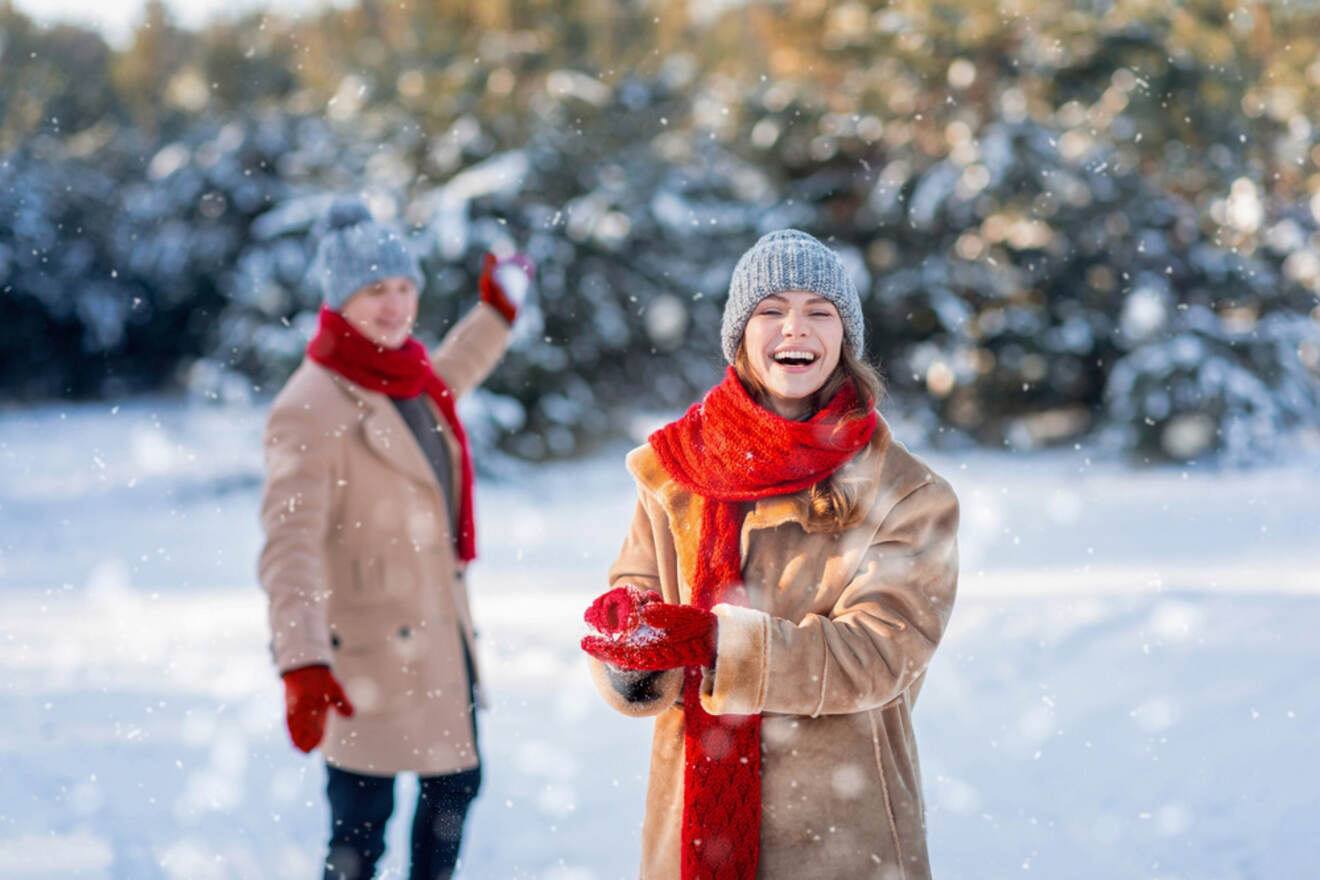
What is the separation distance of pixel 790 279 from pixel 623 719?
12.0ft

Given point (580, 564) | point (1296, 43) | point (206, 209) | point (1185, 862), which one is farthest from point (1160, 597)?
point (206, 209)

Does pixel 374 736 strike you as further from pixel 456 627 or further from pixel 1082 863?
pixel 1082 863

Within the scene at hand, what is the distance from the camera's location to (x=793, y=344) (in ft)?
6.43

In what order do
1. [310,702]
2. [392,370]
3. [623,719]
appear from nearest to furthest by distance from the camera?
[310,702]
[392,370]
[623,719]

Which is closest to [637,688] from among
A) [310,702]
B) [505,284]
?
[310,702]

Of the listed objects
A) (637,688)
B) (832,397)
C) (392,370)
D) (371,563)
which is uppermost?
(392,370)

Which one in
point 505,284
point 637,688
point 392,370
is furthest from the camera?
point 505,284

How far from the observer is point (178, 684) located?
5.71m

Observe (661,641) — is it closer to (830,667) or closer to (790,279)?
(830,667)

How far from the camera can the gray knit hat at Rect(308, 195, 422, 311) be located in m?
3.05

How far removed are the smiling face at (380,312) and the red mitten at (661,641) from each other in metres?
1.54

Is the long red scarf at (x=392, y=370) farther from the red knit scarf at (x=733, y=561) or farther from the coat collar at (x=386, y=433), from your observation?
the red knit scarf at (x=733, y=561)

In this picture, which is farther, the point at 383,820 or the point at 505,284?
the point at 505,284

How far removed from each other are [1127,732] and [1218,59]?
9147 millimetres
